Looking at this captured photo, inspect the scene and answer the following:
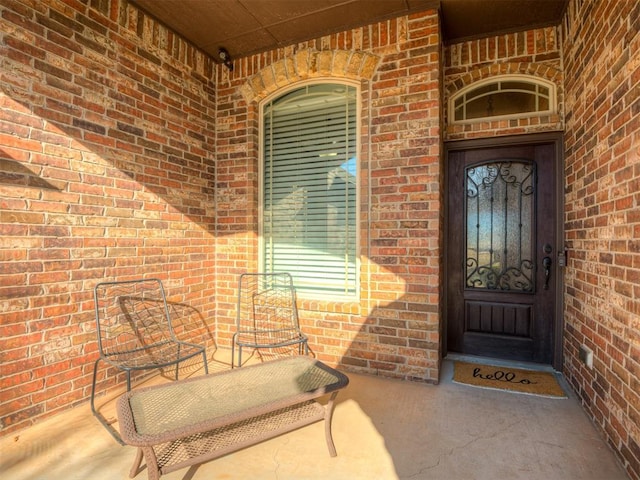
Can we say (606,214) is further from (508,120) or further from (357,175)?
(357,175)

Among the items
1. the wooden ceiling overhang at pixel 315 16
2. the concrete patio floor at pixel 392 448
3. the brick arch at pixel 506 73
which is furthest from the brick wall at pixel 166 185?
the brick arch at pixel 506 73

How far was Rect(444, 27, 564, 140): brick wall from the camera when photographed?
2969 mm

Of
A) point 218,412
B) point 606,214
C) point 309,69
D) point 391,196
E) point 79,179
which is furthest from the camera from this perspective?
point 309,69

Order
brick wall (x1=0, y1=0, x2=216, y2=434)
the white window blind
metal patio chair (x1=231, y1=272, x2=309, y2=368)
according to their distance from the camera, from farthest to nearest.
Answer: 1. metal patio chair (x1=231, y1=272, x2=309, y2=368)
2. the white window blind
3. brick wall (x1=0, y1=0, x2=216, y2=434)

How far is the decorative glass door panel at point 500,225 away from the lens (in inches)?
123

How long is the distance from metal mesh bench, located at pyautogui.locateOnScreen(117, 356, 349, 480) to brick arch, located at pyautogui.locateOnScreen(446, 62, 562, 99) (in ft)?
9.10

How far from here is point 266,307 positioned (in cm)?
344

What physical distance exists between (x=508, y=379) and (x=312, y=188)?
2.34 metres

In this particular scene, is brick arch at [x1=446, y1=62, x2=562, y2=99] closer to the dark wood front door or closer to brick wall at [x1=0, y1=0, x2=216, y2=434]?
the dark wood front door

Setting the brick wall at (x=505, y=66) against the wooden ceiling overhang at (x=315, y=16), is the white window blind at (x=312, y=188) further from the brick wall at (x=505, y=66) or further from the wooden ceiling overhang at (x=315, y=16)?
the brick wall at (x=505, y=66)

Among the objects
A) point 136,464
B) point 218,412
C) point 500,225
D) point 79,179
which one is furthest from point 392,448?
point 79,179

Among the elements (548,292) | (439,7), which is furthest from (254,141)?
(548,292)

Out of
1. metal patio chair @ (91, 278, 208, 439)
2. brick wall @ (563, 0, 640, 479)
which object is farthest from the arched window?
metal patio chair @ (91, 278, 208, 439)

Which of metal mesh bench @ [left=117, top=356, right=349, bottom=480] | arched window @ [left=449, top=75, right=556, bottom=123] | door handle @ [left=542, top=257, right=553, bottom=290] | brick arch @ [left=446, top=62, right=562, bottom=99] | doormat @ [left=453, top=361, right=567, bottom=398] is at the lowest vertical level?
doormat @ [left=453, top=361, right=567, bottom=398]
